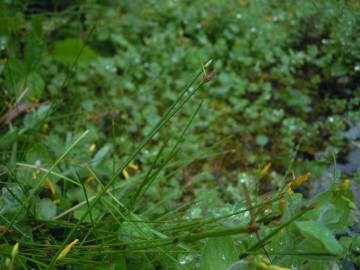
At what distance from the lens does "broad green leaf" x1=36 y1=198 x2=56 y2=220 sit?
4.71ft

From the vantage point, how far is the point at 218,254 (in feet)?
3.49

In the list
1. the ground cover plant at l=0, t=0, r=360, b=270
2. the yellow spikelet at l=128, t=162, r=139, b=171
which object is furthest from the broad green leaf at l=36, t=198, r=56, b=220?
the yellow spikelet at l=128, t=162, r=139, b=171

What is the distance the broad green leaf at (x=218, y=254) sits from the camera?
41.4 inches

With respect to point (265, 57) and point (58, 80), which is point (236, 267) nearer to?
point (58, 80)

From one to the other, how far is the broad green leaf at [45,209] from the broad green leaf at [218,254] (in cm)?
62

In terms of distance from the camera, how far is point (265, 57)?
248 cm

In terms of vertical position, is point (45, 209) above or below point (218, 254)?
below

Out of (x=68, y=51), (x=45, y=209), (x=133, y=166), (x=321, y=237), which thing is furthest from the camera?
(x=68, y=51)

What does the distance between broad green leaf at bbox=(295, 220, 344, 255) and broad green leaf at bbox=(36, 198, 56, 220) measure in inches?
34.8

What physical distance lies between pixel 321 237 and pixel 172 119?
1391 mm

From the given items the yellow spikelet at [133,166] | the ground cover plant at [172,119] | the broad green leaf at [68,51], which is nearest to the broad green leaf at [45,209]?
the ground cover plant at [172,119]

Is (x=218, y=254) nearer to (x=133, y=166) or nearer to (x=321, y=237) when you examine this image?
(x=321, y=237)

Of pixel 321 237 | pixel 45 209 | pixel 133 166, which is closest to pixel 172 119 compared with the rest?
pixel 133 166

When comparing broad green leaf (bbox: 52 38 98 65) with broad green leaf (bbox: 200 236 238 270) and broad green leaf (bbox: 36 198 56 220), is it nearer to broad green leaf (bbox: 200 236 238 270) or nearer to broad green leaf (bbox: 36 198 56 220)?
broad green leaf (bbox: 36 198 56 220)
